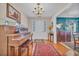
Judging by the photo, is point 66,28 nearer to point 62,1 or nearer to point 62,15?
point 62,15

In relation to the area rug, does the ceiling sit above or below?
above

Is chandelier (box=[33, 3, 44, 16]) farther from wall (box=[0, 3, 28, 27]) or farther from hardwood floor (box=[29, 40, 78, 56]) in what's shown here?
hardwood floor (box=[29, 40, 78, 56])

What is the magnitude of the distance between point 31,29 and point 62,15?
2.19 ft

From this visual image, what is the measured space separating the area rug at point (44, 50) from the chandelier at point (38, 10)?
2.03ft

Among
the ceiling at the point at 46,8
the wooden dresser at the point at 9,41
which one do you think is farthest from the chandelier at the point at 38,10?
the wooden dresser at the point at 9,41

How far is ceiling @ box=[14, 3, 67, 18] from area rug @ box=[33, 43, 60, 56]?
1.91 ft

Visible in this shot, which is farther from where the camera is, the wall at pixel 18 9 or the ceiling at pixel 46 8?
the ceiling at pixel 46 8

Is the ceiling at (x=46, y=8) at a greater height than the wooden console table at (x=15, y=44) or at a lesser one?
greater

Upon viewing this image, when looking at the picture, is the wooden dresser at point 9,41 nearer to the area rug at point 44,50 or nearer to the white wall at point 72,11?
the area rug at point 44,50

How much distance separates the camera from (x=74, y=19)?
9.16ft

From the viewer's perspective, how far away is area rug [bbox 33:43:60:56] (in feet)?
9.18

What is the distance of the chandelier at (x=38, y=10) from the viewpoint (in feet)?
9.16

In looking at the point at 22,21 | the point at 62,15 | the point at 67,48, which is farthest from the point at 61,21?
the point at 22,21

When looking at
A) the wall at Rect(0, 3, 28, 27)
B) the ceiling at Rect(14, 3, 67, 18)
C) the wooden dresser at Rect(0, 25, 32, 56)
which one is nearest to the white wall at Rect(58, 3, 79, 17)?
the ceiling at Rect(14, 3, 67, 18)
